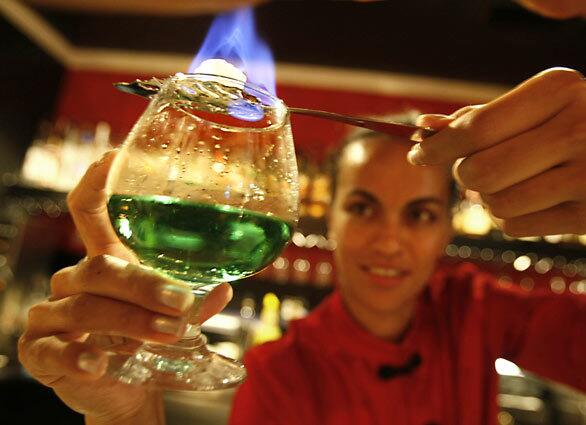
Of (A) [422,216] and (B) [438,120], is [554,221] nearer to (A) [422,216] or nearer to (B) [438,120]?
(B) [438,120]

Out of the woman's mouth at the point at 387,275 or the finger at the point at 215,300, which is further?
the woman's mouth at the point at 387,275

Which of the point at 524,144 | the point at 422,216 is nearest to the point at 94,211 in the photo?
the point at 524,144

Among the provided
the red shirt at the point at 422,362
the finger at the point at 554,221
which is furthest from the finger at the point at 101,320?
the red shirt at the point at 422,362

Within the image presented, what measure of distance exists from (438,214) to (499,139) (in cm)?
108

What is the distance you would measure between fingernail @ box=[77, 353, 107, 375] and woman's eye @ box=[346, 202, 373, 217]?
1.23 m

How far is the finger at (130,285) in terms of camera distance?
0.60 metres

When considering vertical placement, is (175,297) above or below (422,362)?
above

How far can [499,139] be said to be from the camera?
27.2 inches

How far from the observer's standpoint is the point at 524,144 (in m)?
0.68

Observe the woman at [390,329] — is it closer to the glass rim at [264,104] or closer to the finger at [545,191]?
the finger at [545,191]

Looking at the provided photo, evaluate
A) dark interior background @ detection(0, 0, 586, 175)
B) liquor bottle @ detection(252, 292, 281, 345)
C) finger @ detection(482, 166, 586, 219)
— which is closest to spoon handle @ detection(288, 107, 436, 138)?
finger @ detection(482, 166, 586, 219)

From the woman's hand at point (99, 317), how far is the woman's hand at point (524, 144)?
40 centimetres

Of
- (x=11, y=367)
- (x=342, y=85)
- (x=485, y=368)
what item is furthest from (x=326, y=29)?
(x=11, y=367)

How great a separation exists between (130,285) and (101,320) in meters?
0.07
